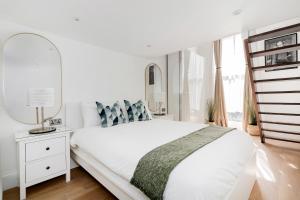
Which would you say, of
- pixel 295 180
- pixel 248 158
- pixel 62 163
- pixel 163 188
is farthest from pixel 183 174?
pixel 295 180

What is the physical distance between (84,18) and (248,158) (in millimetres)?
2544

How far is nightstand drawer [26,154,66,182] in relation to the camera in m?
1.81

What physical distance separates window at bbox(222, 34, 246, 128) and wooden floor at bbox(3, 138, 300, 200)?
182 cm

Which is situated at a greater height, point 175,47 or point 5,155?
point 175,47

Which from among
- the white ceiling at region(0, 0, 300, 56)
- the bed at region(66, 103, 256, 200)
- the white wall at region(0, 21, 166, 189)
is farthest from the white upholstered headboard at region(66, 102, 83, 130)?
the white ceiling at region(0, 0, 300, 56)

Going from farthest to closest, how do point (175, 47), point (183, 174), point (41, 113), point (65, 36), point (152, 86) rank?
point (152, 86), point (175, 47), point (65, 36), point (41, 113), point (183, 174)

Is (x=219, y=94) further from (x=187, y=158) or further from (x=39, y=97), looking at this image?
(x=39, y=97)

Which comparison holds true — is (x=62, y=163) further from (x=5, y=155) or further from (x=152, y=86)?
→ (x=152, y=86)

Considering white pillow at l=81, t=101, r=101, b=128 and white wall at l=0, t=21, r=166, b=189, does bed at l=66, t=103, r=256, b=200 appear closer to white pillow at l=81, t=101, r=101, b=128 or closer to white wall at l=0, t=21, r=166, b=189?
white pillow at l=81, t=101, r=101, b=128

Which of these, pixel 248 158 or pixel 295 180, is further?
pixel 295 180

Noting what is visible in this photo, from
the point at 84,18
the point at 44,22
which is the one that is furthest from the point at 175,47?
the point at 44,22

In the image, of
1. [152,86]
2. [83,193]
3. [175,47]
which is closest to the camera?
[83,193]

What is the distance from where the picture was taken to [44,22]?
204cm

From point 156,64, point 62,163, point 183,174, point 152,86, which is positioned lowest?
point 62,163
